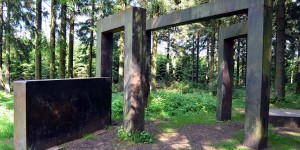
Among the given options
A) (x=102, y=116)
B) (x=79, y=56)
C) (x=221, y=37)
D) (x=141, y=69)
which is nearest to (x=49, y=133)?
(x=102, y=116)

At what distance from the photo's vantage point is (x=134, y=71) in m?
6.74

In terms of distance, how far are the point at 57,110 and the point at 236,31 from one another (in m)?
6.17

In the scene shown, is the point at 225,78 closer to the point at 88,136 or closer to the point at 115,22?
the point at 115,22

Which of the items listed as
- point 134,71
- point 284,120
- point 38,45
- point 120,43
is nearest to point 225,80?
point 284,120

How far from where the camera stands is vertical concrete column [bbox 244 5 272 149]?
19.5ft

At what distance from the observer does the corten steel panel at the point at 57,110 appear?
5.38 meters

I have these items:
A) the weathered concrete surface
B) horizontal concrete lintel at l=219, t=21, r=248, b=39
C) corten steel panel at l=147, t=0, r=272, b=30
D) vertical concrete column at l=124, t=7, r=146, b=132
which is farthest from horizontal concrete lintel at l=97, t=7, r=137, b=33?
the weathered concrete surface

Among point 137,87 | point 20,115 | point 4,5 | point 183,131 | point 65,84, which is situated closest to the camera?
point 20,115

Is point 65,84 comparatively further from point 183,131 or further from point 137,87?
point 183,131

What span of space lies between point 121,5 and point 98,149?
1290 centimetres

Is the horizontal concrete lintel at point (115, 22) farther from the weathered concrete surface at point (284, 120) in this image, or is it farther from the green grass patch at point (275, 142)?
the weathered concrete surface at point (284, 120)

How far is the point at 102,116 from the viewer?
25.5 ft

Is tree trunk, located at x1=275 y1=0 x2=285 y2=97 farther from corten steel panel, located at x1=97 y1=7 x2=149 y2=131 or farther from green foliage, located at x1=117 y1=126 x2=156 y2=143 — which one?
green foliage, located at x1=117 y1=126 x2=156 y2=143

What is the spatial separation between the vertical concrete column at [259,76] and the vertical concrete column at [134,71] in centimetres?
282
